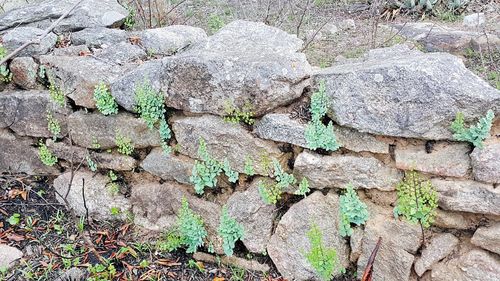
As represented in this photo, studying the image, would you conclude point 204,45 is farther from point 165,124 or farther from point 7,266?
point 7,266

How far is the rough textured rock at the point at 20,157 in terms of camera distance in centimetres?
345

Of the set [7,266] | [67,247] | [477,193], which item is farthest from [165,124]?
[477,193]

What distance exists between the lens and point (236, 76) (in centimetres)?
262

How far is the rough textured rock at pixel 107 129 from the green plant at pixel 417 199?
137 cm

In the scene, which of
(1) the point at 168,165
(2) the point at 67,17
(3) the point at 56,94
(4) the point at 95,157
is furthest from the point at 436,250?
(2) the point at 67,17

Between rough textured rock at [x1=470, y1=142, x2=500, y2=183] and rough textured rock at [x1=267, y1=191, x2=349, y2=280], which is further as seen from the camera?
rough textured rock at [x1=267, y1=191, x2=349, y2=280]

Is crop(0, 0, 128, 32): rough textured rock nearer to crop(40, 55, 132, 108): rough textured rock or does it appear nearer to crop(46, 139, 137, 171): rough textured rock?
crop(40, 55, 132, 108): rough textured rock

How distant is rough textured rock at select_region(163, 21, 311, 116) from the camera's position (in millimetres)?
2584

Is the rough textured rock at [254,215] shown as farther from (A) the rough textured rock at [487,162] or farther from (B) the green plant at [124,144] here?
(A) the rough textured rock at [487,162]

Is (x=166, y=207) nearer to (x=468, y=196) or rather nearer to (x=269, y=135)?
(x=269, y=135)

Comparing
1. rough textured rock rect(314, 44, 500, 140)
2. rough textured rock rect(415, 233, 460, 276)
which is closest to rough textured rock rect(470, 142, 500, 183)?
rough textured rock rect(314, 44, 500, 140)

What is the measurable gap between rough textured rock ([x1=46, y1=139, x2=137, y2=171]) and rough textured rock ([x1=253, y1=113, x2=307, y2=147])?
2.99ft

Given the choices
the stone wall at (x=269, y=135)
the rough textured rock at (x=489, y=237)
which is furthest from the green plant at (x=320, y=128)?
the rough textured rock at (x=489, y=237)

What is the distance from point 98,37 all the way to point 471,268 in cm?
256
